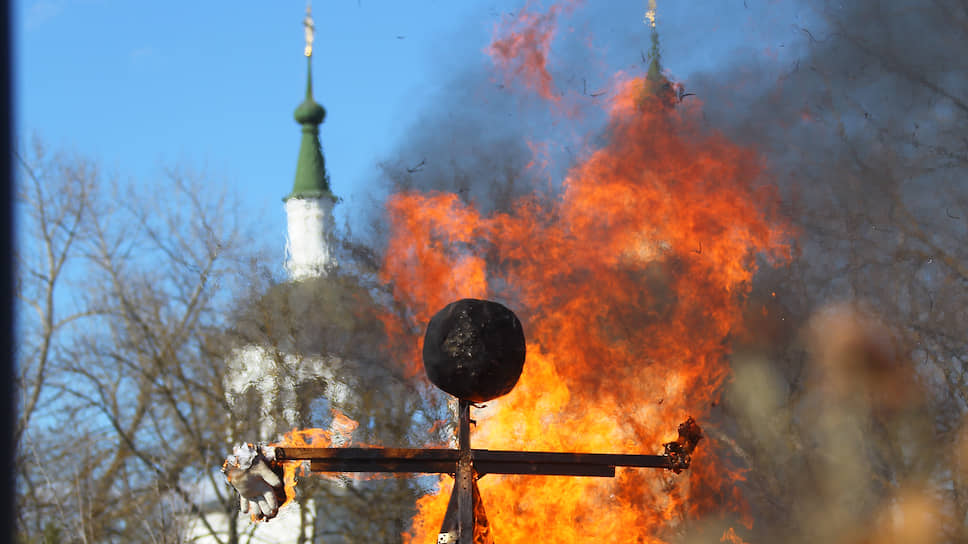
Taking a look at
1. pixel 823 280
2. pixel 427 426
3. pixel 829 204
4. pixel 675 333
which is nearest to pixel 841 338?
pixel 823 280

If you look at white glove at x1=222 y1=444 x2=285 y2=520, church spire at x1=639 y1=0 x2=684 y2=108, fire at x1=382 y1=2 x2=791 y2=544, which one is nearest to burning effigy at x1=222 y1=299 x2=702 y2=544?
white glove at x1=222 y1=444 x2=285 y2=520

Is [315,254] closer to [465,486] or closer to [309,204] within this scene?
[309,204]

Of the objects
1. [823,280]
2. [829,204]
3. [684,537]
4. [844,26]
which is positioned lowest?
[684,537]

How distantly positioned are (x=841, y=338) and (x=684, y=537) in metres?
3.93

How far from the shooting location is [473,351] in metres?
4.58

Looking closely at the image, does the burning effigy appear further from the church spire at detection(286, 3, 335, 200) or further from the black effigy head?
the church spire at detection(286, 3, 335, 200)

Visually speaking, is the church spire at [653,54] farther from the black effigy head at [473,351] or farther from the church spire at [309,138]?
the church spire at [309,138]

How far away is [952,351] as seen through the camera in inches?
578

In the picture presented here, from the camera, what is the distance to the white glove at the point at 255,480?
4.21 meters

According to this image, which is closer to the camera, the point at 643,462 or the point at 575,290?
the point at 643,462

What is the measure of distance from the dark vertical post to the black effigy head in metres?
0.13

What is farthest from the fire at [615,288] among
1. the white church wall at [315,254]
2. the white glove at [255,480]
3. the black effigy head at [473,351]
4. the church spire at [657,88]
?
the white church wall at [315,254]

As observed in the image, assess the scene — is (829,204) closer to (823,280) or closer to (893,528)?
(823,280)

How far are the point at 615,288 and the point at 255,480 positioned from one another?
7.55 meters
